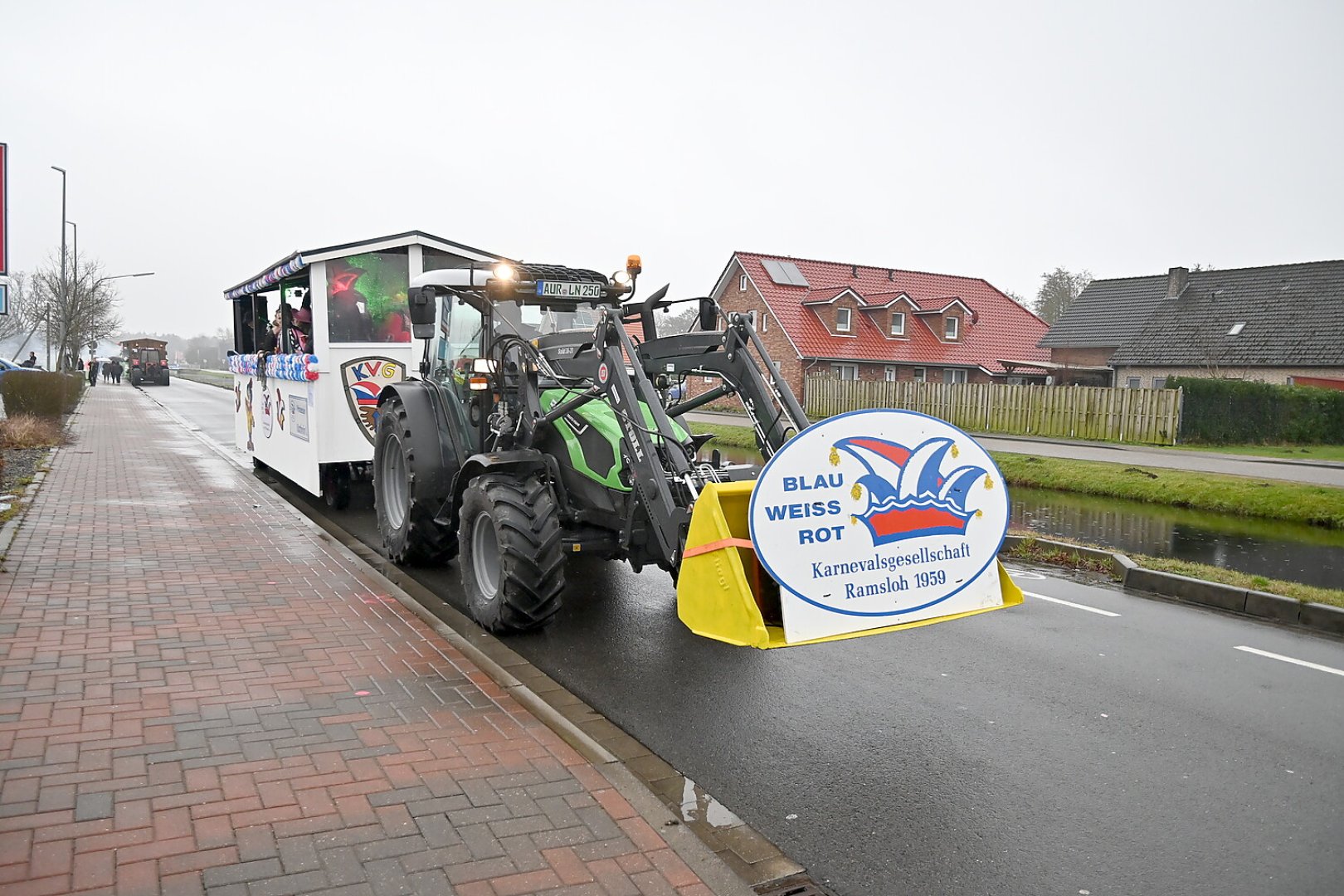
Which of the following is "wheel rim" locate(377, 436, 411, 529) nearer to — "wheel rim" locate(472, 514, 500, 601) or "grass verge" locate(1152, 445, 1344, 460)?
"wheel rim" locate(472, 514, 500, 601)

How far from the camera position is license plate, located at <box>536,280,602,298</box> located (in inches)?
291

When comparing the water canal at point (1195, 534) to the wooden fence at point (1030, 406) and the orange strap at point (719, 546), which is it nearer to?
the orange strap at point (719, 546)

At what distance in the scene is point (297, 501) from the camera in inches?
489

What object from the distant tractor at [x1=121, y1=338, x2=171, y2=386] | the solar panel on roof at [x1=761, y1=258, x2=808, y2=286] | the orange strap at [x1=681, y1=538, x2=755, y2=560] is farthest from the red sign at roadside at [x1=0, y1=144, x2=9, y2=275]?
the distant tractor at [x1=121, y1=338, x2=171, y2=386]

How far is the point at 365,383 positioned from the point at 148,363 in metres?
57.6

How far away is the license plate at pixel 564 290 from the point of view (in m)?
7.39

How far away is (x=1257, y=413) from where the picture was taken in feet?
84.0

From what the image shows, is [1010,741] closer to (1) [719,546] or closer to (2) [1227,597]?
(1) [719,546]

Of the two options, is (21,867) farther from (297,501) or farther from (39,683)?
(297,501)

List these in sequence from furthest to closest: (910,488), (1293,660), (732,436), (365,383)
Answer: (732,436), (365,383), (1293,660), (910,488)

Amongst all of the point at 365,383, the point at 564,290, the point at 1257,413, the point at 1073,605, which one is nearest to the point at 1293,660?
the point at 1073,605

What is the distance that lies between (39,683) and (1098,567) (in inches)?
337

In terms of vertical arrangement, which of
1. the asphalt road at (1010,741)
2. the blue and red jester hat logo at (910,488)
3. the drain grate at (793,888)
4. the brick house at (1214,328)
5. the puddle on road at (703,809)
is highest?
the brick house at (1214,328)

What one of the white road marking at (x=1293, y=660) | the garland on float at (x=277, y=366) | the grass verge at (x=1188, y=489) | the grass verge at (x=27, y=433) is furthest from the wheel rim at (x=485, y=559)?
the grass verge at (x=27, y=433)
